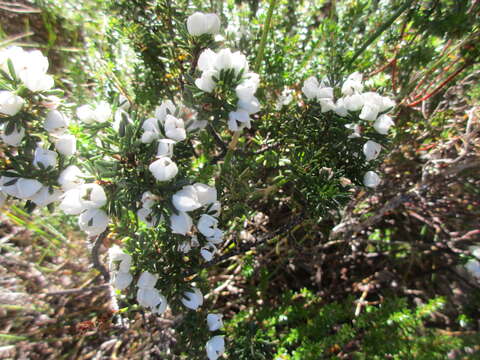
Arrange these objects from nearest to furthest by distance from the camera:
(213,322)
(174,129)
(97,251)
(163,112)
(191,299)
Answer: (174,129) < (163,112) < (191,299) < (213,322) < (97,251)

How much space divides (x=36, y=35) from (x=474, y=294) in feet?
16.3

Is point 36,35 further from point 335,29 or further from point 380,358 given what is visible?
point 380,358

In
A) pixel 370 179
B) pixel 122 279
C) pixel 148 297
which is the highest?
pixel 370 179

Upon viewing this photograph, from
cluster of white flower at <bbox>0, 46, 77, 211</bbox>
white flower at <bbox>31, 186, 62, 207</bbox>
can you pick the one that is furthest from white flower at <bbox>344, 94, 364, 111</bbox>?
white flower at <bbox>31, 186, 62, 207</bbox>

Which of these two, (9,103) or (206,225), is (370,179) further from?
(9,103)

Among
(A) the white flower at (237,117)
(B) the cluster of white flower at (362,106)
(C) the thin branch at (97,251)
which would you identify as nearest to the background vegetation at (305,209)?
(B) the cluster of white flower at (362,106)

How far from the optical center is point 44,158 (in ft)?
3.89

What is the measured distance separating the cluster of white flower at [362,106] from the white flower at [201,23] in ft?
1.71

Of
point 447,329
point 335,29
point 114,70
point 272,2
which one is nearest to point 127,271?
point 114,70

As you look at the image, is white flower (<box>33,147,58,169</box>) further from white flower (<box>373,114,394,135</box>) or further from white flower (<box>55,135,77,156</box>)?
white flower (<box>373,114,394,135</box>)

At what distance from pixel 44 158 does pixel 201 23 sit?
0.85 metres

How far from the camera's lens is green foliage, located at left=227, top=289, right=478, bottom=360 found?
1.79 meters

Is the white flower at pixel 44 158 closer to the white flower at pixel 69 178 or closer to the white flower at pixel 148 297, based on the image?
the white flower at pixel 69 178

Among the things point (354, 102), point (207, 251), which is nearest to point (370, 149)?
point (354, 102)
